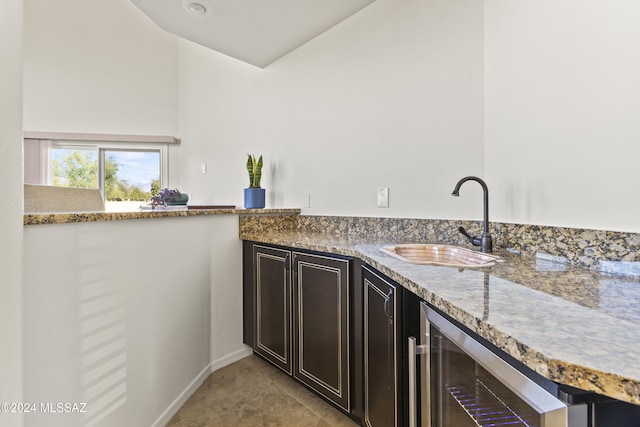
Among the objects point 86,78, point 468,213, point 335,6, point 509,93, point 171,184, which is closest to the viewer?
point 509,93

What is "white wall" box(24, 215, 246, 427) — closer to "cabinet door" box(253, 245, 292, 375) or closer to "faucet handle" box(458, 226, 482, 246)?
"cabinet door" box(253, 245, 292, 375)

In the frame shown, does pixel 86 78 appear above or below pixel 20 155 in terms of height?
above

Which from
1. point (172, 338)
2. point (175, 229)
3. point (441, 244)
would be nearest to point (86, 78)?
point (175, 229)

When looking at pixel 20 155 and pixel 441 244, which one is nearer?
pixel 20 155

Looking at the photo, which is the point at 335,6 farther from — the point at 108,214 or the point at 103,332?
the point at 103,332

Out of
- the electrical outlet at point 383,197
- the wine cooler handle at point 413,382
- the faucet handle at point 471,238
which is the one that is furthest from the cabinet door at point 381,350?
the electrical outlet at point 383,197

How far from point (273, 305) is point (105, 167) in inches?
127

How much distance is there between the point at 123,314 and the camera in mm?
1269

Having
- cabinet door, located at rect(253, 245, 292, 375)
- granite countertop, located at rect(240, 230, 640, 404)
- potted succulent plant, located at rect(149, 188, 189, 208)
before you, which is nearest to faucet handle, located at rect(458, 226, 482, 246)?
granite countertop, located at rect(240, 230, 640, 404)

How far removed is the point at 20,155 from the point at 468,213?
1.77 m

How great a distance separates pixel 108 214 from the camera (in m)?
1.19

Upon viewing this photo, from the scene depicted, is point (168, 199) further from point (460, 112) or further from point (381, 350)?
point (460, 112)

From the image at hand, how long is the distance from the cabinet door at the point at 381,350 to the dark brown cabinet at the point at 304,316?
14 centimetres

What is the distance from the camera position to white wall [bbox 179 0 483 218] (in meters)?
1.55
